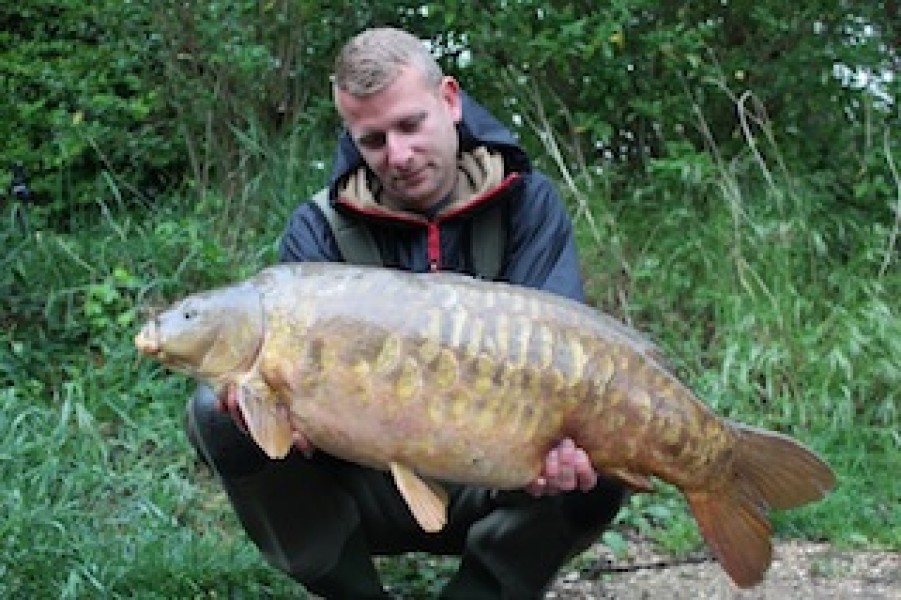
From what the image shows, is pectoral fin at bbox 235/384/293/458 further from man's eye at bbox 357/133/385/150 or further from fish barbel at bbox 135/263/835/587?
man's eye at bbox 357/133/385/150

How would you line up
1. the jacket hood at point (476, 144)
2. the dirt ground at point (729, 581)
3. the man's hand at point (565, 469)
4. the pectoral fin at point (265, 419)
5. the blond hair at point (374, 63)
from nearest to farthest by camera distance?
the pectoral fin at point (265, 419)
the man's hand at point (565, 469)
the blond hair at point (374, 63)
the jacket hood at point (476, 144)
the dirt ground at point (729, 581)

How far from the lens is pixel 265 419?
2328 millimetres

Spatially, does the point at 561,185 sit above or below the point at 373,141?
below

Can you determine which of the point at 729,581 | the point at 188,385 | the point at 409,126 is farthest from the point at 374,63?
the point at 188,385

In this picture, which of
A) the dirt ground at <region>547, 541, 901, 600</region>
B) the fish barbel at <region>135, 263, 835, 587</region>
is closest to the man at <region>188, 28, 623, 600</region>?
the fish barbel at <region>135, 263, 835, 587</region>

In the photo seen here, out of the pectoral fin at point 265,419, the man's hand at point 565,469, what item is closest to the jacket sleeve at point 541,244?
the man's hand at point 565,469

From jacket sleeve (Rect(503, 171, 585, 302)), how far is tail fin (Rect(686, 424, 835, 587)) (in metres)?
0.51

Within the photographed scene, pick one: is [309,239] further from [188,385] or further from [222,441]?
[188,385]

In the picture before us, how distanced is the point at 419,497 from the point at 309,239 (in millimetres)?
777

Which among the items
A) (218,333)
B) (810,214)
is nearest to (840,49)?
(810,214)

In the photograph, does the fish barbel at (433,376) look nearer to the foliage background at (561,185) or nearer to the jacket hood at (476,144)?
the jacket hood at (476,144)

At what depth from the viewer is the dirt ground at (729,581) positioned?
354 centimetres

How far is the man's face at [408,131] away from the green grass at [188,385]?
1.04 metres

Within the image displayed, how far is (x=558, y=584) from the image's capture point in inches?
142
